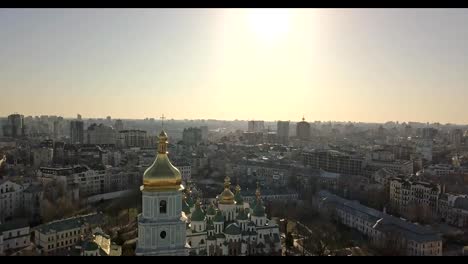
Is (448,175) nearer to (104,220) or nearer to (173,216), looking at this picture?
(104,220)

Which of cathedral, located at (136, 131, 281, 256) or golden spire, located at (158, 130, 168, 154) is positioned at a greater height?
golden spire, located at (158, 130, 168, 154)

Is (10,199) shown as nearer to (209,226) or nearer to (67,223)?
(67,223)

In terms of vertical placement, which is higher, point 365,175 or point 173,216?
point 173,216

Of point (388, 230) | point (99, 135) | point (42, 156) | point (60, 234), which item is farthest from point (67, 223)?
point (99, 135)

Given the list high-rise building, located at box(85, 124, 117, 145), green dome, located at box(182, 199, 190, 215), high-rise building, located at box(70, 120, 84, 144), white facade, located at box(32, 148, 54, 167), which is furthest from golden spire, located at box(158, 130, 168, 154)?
high-rise building, located at box(70, 120, 84, 144)

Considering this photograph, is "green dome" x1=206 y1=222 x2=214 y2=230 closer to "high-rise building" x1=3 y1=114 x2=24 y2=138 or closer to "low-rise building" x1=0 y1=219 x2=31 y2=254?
"low-rise building" x1=0 y1=219 x2=31 y2=254
